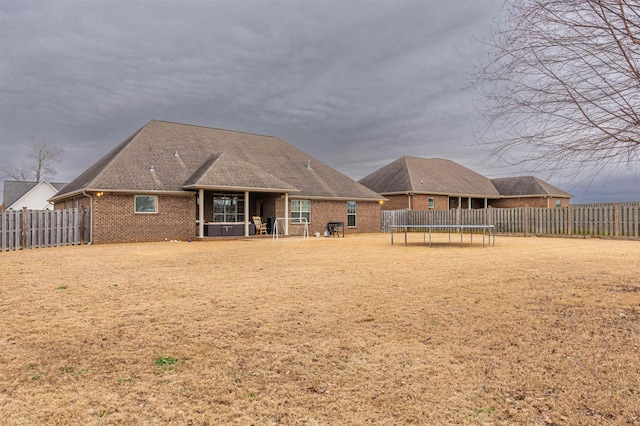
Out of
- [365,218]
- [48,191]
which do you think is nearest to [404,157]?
[365,218]

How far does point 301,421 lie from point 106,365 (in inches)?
86.4

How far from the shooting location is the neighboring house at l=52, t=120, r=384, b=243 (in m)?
20.5

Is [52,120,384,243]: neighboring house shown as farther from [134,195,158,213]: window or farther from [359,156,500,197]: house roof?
[359,156,500,197]: house roof

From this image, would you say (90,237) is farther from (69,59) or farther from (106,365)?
(106,365)

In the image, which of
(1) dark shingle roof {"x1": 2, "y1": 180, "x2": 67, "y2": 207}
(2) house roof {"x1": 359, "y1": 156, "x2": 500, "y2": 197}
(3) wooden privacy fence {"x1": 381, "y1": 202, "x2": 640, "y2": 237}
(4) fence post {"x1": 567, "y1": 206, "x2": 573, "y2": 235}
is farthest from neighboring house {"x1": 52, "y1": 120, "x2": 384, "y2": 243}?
(1) dark shingle roof {"x1": 2, "y1": 180, "x2": 67, "y2": 207}

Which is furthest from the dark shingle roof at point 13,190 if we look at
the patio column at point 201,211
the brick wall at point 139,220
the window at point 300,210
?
the window at point 300,210

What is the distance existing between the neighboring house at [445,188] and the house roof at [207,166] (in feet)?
20.9

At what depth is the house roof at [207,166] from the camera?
69.6 ft

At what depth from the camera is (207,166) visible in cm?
2369

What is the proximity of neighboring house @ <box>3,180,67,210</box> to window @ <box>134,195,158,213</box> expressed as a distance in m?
31.4

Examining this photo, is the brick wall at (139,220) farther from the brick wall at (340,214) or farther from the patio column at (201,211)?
the brick wall at (340,214)

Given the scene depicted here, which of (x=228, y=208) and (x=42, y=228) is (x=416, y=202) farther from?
(x=42, y=228)

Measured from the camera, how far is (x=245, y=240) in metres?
22.2

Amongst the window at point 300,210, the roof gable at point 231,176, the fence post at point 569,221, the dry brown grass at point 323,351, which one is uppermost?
the roof gable at point 231,176
